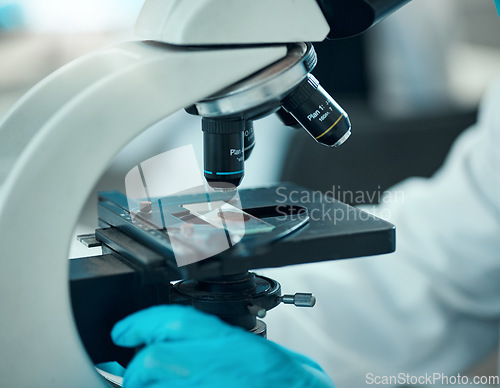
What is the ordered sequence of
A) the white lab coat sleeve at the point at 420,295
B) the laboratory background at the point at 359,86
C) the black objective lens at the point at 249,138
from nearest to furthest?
the black objective lens at the point at 249,138 → the white lab coat sleeve at the point at 420,295 → the laboratory background at the point at 359,86

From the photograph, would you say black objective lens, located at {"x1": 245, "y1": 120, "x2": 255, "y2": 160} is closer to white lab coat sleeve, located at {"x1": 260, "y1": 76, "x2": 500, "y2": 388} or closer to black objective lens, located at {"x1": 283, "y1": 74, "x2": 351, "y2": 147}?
black objective lens, located at {"x1": 283, "y1": 74, "x2": 351, "y2": 147}

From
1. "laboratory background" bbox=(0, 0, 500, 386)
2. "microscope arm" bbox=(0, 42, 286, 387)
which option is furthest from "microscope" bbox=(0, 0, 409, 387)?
"laboratory background" bbox=(0, 0, 500, 386)

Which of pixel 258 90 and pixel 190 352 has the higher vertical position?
pixel 258 90

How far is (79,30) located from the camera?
3.50m

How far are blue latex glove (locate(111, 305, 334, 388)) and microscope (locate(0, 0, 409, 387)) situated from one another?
0.03 metres

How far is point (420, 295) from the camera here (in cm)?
126

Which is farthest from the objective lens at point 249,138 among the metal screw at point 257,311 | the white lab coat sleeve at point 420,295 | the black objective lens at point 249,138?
the white lab coat sleeve at point 420,295

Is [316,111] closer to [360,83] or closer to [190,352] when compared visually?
[190,352]

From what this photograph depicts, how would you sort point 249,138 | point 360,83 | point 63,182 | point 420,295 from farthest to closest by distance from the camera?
1. point 360,83
2. point 420,295
3. point 249,138
4. point 63,182

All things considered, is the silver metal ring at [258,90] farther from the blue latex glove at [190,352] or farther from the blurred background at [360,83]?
the blurred background at [360,83]

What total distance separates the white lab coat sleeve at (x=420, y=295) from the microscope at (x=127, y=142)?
58 centimetres

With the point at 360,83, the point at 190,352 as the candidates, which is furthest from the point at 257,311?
the point at 360,83

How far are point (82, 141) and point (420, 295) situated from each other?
93 cm

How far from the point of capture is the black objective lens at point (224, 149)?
61cm
